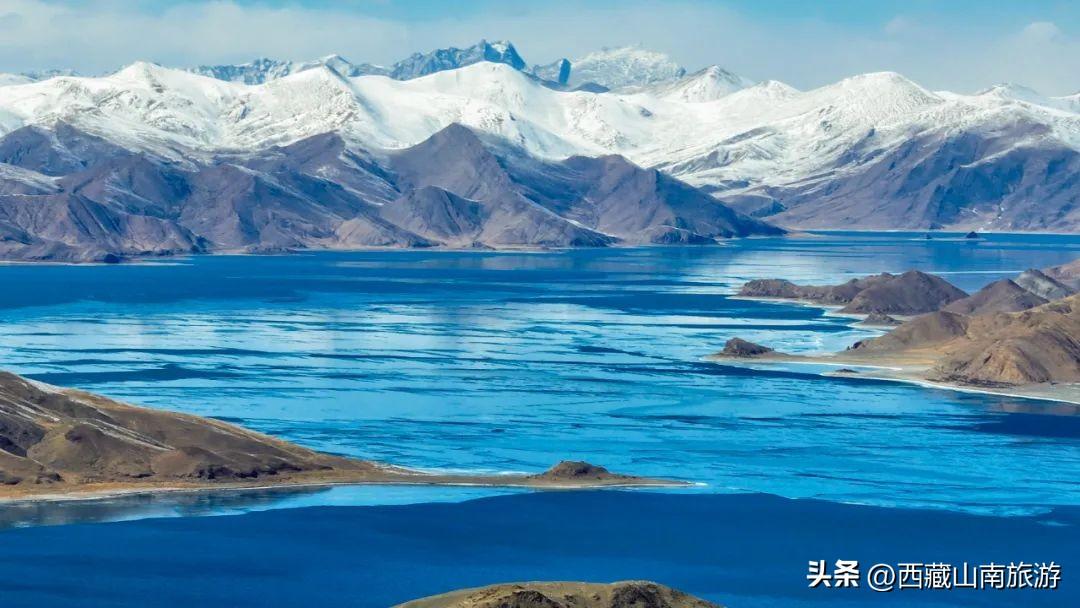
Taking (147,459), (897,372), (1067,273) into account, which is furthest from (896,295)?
(147,459)

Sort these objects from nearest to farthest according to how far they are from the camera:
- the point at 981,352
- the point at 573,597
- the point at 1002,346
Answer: the point at 573,597 → the point at 1002,346 → the point at 981,352

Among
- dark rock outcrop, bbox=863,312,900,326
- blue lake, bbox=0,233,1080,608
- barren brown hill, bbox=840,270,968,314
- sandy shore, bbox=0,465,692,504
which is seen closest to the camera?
blue lake, bbox=0,233,1080,608

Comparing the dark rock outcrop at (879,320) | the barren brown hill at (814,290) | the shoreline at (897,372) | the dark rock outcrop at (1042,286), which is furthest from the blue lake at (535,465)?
the barren brown hill at (814,290)

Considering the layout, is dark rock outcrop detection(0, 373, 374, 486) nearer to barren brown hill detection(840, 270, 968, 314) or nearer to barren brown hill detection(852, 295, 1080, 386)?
barren brown hill detection(852, 295, 1080, 386)

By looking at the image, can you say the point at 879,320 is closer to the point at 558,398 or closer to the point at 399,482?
the point at 558,398

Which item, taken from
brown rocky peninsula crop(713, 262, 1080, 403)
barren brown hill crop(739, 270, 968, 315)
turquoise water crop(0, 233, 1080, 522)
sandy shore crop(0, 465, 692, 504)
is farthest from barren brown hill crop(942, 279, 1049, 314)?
sandy shore crop(0, 465, 692, 504)

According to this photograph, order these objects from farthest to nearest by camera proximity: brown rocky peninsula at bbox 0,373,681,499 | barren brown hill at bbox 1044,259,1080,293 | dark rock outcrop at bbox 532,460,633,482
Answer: barren brown hill at bbox 1044,259,1080,293 < dark rock outcrop at bbox 532,460,633,482 < brown rocky peninsula at bbox 0,373,681,499

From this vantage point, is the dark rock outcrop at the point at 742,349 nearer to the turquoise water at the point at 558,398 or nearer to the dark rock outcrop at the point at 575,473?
the turquoise water at the point at 558,398
